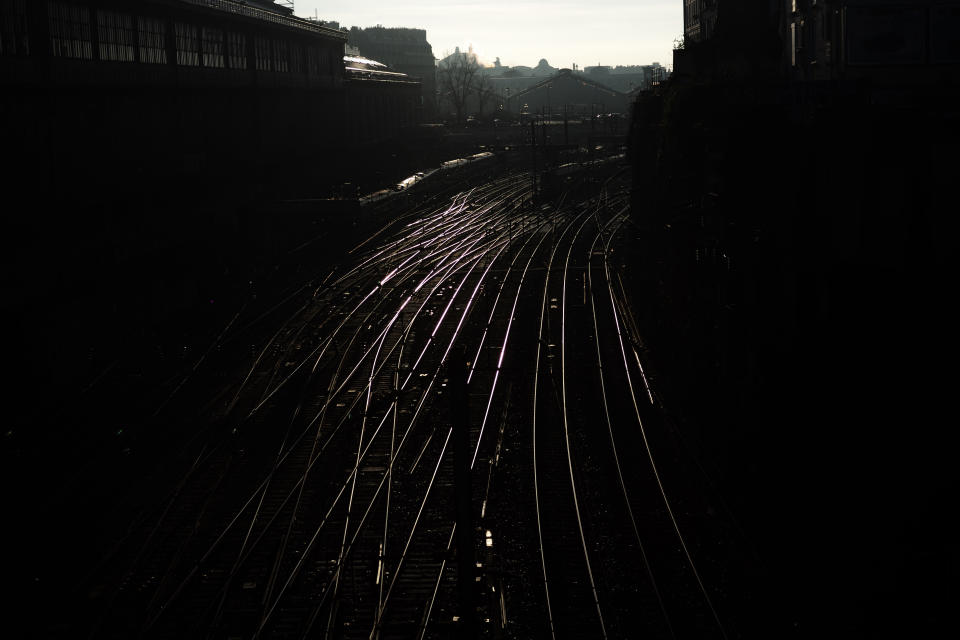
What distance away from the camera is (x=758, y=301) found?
1429 cm

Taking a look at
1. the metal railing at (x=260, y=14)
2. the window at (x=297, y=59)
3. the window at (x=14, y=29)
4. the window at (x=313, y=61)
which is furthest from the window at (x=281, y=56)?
the window at (x=14, y=29)

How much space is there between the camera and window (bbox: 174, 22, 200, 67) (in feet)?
94.3

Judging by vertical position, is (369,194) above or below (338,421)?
above

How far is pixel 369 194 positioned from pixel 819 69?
21.2m

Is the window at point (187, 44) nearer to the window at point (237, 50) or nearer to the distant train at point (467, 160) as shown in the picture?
the window at point (237, 50)

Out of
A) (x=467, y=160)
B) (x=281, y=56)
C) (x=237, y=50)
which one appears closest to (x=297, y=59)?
(x=281, y=56)

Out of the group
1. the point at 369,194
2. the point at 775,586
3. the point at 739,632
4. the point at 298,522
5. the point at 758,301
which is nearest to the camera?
the point at 739,632

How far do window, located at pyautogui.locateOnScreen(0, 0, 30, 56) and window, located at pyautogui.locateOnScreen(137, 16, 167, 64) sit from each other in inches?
227

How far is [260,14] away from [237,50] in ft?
8.26

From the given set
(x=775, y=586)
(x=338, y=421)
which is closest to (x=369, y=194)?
(x=338, y=421)

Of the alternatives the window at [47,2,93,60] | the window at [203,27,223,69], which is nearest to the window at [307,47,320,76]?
the window at [203,27,223,69]

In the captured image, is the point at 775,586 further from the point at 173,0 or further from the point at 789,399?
the point at 173,0

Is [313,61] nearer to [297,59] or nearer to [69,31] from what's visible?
[297,59]

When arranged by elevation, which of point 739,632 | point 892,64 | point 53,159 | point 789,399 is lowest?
point 739,632
